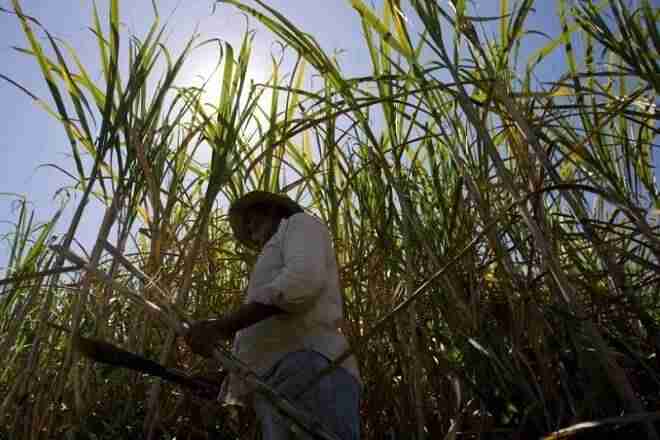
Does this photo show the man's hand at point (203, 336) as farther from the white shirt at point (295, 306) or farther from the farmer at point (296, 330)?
the white shirt at point (295, 306)

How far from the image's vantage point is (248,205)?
5.33 ft

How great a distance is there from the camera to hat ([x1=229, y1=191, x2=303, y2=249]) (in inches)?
62.4

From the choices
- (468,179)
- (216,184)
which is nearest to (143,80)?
(216,184)

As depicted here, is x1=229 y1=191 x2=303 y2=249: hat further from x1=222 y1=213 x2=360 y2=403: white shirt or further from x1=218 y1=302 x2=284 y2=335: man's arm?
x1=218 y1=302 x2=284 y2=335: man's arm

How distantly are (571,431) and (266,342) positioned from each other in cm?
78

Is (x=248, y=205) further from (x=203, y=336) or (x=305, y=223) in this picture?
(x=203, y=336)

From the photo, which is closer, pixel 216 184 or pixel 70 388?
pixel 216 184

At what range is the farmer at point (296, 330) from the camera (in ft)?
4.00

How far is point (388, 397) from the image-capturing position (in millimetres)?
1507

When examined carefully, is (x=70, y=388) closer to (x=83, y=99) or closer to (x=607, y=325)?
(x=83, y=99)

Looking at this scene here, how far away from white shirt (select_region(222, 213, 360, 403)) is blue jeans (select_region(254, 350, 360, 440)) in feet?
0.08

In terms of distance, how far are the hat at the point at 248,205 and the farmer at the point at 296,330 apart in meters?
0.15

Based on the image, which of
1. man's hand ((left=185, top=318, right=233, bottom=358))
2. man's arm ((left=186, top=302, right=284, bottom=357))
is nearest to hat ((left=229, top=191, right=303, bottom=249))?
man's arm ((left=186, top=302, right=284, bottom=357))

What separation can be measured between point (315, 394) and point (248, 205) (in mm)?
593
